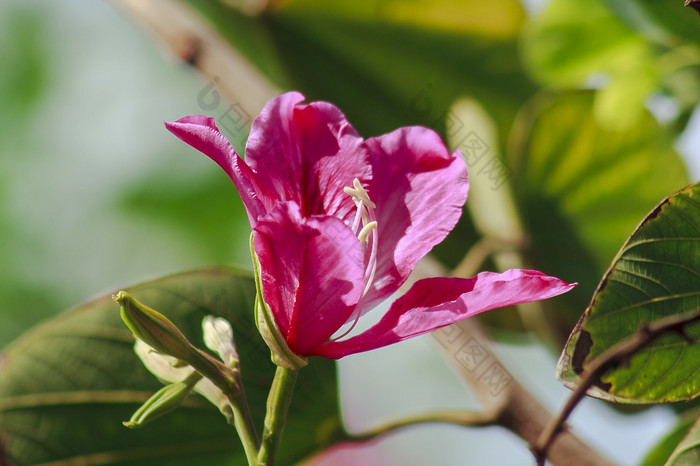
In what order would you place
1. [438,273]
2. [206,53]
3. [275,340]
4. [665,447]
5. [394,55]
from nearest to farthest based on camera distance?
[275,340], [665,447], [438,273], [206,53], [394,55]

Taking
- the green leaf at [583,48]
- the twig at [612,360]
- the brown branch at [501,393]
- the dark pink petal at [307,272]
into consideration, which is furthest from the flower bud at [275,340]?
the green leaf at [583,48]

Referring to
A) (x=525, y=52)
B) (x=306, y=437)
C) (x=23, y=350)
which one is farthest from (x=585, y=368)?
(x=525, y=52)

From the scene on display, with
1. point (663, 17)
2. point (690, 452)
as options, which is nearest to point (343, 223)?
point (690, 452)

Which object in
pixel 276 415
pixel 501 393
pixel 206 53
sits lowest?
pixel 501 393

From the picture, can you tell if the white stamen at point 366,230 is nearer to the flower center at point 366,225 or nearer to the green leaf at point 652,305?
the flower center at point 366,225

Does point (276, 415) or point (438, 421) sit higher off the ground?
point (276, 415)

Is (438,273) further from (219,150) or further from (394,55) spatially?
(394,55)
